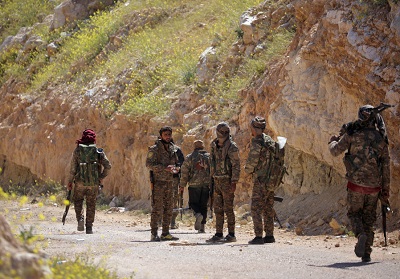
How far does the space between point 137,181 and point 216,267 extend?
14271 millimetres

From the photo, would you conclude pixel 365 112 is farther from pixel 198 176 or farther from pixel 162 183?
pixel 198 176

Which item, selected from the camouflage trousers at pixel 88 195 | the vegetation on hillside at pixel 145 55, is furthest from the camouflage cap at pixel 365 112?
the vegetation on hillside at pixel 145 55

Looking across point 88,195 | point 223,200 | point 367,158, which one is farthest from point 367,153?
point 88,195

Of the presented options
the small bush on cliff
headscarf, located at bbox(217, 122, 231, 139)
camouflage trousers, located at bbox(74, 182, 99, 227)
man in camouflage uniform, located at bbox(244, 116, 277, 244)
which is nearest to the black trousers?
camouflage trousers, located at bbox(74, 182, 99, 227)

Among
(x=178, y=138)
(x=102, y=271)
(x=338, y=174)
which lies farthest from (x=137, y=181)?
(x=102, y=271)

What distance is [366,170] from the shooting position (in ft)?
32.6

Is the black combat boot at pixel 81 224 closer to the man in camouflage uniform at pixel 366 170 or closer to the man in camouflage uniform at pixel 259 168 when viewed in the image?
the man in camouflage uniform at pixel 259 168

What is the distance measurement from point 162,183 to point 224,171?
113 centimetres

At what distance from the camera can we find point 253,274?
8844 mm

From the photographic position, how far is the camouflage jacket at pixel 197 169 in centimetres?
1558

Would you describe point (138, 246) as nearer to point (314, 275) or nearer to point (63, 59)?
point (314, 275)

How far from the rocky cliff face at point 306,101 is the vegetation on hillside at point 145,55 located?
66 centimetres

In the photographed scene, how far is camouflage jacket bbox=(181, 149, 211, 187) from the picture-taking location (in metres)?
15.6

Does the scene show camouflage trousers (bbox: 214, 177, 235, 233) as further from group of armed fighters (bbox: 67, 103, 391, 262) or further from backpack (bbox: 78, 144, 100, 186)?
backpack (bbox: 78, 144, 100, 186)
